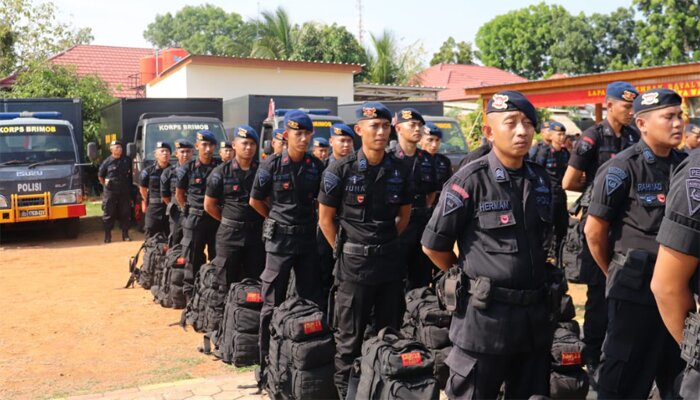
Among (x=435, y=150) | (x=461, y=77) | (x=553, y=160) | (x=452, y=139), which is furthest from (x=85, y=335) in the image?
(x=461, y=77)

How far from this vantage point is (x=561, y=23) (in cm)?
4553

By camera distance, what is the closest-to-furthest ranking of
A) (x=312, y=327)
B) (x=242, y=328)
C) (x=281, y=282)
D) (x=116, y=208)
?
(x=312, y=327), (x=281, y=282), (x=242, y=328), (x=116, y=208)

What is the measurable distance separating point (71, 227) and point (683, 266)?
13695mm

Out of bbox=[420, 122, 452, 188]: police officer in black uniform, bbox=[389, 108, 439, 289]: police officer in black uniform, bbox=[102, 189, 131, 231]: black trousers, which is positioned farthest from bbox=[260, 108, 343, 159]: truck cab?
bbox=[389, 108, 439, 289]: police officer in black uniform

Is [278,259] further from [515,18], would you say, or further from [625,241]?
[515,18]

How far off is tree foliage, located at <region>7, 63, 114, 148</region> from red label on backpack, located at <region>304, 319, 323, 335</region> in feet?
56.9

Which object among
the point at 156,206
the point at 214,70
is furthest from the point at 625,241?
the point at 214,70

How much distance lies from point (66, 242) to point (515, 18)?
4092 centimetres

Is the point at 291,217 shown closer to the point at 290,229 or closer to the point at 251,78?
the point at 290,229

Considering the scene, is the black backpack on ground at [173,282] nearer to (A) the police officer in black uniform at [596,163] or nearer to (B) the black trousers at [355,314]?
(B) the black trousers at [355,314]

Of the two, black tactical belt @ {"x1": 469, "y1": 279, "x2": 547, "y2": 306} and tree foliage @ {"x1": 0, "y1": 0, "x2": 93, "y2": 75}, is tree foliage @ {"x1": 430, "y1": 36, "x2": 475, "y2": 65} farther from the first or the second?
black tactical belt @ {"x1": 469, "y1": 279, "x2": 547, "y2": 306}

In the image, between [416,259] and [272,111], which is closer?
[416,259]

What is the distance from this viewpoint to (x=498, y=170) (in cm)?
332

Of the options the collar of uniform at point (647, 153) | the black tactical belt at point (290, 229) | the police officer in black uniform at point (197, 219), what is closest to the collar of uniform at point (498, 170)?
the collar of uniform at point (647, 153)
